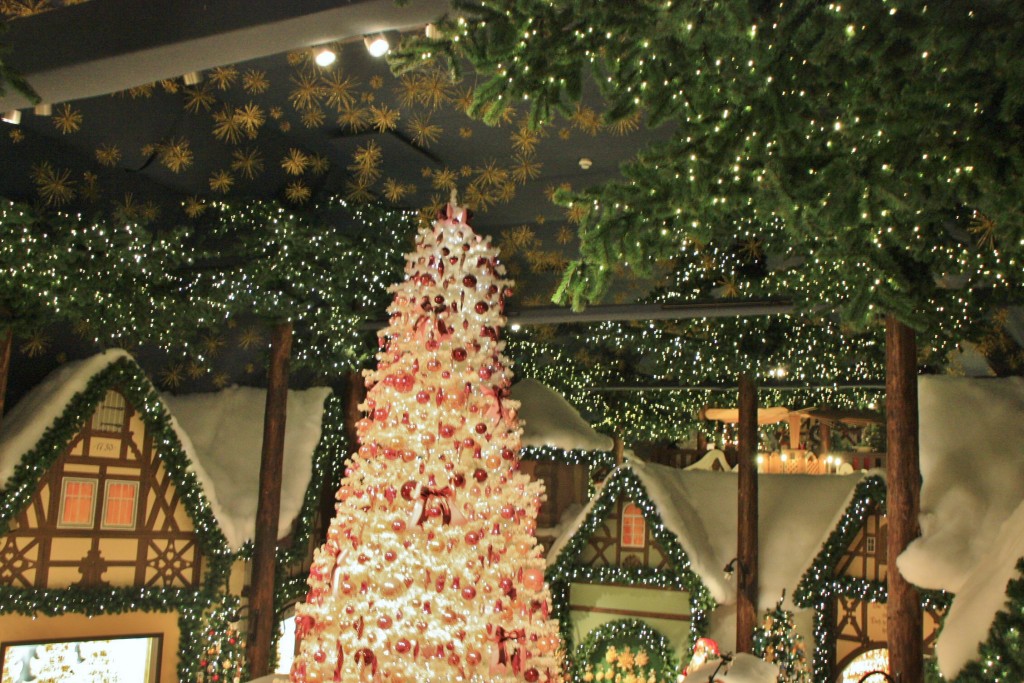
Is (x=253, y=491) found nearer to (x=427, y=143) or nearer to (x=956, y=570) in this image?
(x=427, y=143)

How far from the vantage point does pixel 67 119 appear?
309 inches

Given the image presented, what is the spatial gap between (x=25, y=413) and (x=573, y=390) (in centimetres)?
703

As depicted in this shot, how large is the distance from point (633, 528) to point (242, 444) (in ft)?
16.8

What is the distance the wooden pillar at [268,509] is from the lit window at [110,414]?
148 centimetres

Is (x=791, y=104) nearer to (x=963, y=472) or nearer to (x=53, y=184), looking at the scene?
(x=963, y=472)

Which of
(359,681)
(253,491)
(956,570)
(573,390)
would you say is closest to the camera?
(359,681)

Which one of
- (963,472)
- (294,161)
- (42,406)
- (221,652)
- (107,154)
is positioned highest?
(294,161)

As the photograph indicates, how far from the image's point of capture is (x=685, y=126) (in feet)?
10.5

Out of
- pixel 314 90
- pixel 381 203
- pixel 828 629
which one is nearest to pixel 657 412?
pixel 828 629

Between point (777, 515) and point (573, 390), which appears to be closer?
point (777, 515)

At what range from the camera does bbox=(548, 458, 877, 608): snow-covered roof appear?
420 inches

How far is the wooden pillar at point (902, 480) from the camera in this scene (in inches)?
298

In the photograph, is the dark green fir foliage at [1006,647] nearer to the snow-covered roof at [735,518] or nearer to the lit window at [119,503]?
the snow-covered roof at [735,518]

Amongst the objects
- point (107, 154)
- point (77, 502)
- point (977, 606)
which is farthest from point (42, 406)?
point (977, 606)
